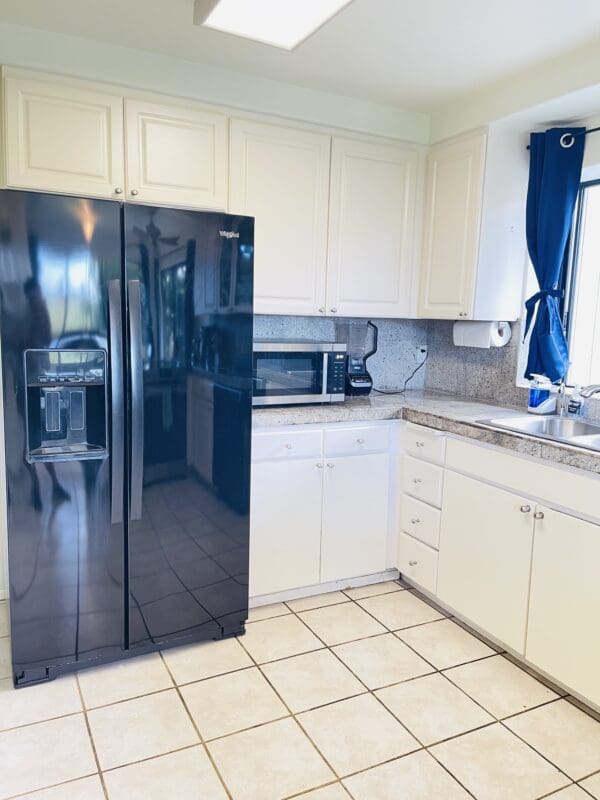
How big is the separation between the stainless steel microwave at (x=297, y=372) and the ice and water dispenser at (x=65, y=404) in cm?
79

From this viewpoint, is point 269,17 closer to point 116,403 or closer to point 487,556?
point 116,403

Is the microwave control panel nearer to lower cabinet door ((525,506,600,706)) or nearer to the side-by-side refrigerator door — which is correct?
the side-by-side refrigerator door

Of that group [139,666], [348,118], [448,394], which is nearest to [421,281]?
[448,394]

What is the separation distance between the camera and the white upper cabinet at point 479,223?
280cm

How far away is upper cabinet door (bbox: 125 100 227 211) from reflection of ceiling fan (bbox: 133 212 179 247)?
1.55 feet

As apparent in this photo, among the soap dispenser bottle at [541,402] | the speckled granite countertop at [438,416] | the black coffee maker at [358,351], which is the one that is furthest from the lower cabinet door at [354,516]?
the soap dispenser bottle at [541,402]

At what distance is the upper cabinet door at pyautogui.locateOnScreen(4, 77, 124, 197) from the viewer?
2.26 meters

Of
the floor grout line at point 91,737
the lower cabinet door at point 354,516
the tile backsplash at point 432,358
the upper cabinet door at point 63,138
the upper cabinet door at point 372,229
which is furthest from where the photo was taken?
the tile backsplash at point 432,358

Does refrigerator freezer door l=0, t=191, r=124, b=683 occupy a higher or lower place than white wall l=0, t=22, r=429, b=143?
lower

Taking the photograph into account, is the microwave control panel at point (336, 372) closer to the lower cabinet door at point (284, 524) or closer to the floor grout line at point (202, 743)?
the lower cabinet door at point (284, 524)

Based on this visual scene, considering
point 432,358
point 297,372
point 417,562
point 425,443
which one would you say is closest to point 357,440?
point 425,443

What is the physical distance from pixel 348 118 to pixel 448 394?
61.1 inches

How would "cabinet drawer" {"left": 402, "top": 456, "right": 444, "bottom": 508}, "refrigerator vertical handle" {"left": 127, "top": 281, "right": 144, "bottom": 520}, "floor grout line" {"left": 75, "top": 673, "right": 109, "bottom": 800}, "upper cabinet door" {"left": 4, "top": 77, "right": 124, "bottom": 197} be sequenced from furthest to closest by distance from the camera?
"cabinet drawer" {"left": 402, "top": 456, "right": 444, "bottom": 508}, "upper cabinet door" {"left": 4, "top": 77, "right": 124, "bottom": 197}, "refrigerator vertical handle" {"left": 127, "top": 281, "right": 144, "bottom": 520}, "floor grout line" {"left": 75, "top": 673, "right": 109, "bottom": 800}

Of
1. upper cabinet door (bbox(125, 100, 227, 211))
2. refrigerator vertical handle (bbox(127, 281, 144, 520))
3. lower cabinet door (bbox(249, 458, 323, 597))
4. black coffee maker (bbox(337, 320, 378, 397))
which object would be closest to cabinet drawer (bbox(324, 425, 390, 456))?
lower cabinet door (bbox(249, 458, 323, 597))
